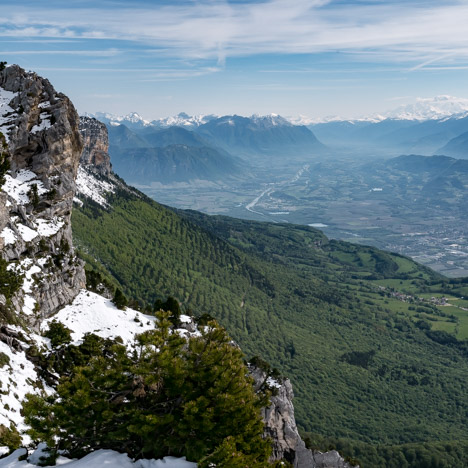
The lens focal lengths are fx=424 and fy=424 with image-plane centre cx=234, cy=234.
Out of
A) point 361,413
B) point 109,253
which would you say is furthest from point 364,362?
point 109,253

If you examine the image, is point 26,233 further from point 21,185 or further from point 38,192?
point 21,185

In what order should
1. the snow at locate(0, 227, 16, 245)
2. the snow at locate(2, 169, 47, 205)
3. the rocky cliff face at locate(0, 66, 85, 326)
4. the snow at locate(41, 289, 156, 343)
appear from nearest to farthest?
the snow at locate(0, 227, 16, 245) < the rocky cliff face at locate(0, 66, 85, 326) < the snow at locate(41, 289, 156, 343) < the snow at locate(2, 169, 47, 205)

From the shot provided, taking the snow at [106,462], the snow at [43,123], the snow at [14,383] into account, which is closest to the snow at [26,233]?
the snow at [43,123]

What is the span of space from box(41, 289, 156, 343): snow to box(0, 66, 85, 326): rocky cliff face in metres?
1.48

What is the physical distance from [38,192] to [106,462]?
46940 mm

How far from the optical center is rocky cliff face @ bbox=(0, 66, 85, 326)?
50000 mm

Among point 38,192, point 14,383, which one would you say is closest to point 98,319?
point 14,383

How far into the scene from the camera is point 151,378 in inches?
939

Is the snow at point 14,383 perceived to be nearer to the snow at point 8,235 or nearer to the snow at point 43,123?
the snow at point 8,235

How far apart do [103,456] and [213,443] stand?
596 cm

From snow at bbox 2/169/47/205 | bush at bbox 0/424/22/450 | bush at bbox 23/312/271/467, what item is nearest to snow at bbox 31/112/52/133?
snow at bbox 2/169/47/205

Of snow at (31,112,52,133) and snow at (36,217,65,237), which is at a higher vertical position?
snow at (31,112,52,133)

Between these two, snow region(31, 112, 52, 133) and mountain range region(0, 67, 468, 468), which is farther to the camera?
snow region(31, 112, 52, 133)

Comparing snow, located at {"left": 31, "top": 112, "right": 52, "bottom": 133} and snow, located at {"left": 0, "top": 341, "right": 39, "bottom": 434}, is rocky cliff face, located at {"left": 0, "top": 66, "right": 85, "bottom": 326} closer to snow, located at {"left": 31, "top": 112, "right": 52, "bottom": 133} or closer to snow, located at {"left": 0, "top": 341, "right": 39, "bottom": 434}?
snow, located at {"left": 31, "top": 112, "right": 52, "bottom": 133}
